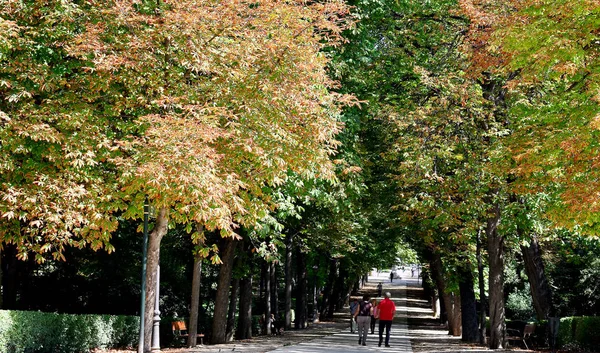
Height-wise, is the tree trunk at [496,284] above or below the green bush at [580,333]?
above

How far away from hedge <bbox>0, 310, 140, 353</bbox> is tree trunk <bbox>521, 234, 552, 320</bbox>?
13248mm

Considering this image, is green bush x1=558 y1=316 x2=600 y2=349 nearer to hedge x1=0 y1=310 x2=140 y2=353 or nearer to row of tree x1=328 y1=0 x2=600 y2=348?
row of tree x1=328 y1=0 x2=600 y2=348

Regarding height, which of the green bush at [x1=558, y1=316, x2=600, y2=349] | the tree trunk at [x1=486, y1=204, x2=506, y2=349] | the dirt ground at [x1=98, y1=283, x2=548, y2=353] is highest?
the tree trunk at [x1=486, y1=204, x2=506, y2=349]

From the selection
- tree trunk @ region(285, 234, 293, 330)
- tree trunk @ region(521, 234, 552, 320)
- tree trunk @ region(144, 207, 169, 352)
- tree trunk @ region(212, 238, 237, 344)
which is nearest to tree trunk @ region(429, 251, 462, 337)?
tree trunk @ region(285, 234, 293, 330)

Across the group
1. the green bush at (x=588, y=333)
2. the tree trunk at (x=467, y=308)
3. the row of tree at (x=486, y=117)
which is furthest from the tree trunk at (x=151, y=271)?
the tree trunk at (x=467, y=308)

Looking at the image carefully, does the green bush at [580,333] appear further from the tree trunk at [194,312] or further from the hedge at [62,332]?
the hedge at [62,332]

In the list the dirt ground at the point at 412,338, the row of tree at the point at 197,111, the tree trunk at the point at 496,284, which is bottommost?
the dirt ground at the point at 412,338

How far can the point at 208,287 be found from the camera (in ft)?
129

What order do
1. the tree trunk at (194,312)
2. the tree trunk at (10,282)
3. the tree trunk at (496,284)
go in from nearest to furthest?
the tree trunk at (496,284) < the tree trunk at (194,312) < the tree trunk at (10,282)

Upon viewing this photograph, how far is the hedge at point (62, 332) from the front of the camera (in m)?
16.2

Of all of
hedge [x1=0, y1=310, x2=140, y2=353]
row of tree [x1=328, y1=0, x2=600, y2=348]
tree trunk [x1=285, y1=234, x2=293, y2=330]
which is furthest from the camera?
tree trunk [x1=285, y1=234, x2=293, y2=330]

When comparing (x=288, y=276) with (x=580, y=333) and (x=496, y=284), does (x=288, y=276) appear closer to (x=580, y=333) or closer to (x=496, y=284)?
(x=496, y=284)

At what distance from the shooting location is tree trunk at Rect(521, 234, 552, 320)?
23.7 metres

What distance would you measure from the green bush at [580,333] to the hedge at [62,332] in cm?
1398
